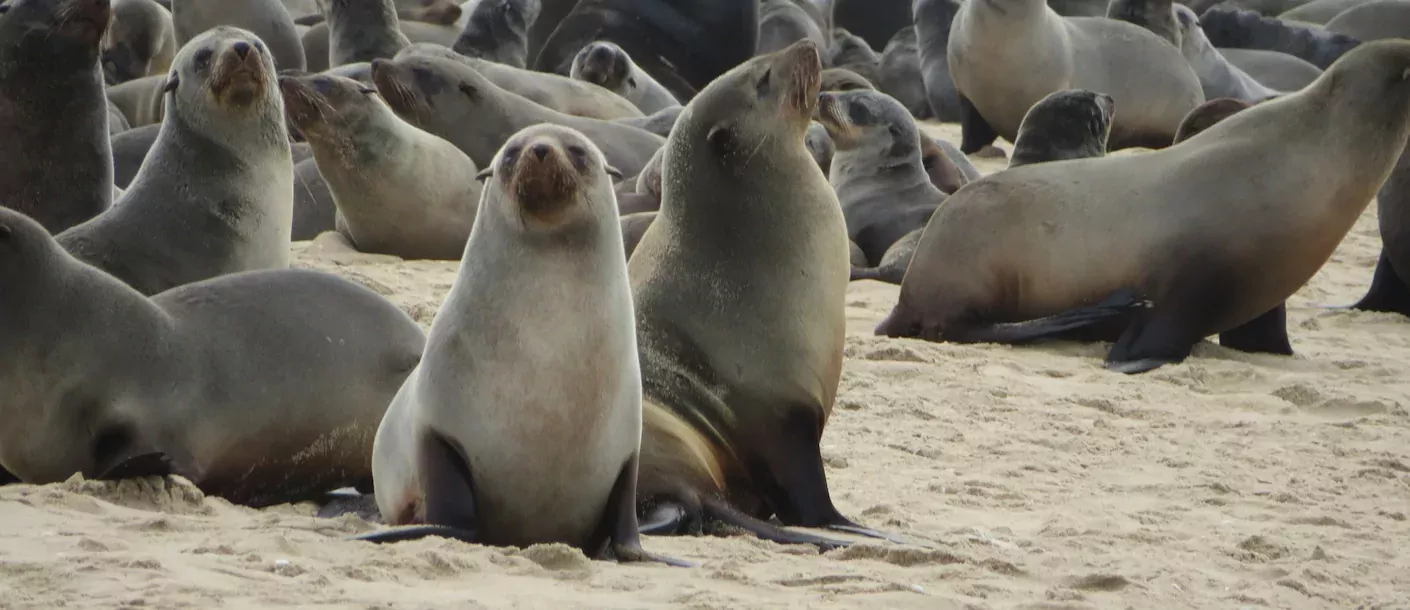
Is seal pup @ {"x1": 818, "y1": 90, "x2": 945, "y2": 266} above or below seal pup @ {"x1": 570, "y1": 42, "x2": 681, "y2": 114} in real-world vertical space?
above

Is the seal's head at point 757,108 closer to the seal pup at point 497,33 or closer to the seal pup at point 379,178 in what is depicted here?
the seal pup at point 379,178

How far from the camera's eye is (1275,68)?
16297mm

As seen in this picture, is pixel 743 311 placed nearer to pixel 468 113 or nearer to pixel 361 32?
pixel 468 113

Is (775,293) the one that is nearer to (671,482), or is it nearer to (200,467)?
(671,482)

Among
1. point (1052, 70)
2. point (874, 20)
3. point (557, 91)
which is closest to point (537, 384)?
point (557, 91)

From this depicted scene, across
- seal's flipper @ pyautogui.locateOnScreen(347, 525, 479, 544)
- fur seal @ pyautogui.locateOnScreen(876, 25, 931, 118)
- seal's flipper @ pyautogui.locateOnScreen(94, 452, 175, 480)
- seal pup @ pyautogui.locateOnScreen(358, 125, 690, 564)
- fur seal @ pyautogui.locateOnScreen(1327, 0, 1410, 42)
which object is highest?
seal pup @ pyautogui.locateOnScreen(358, 125, 690, 564)

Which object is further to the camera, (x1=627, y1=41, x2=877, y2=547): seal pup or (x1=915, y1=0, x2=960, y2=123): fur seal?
(x1=915, y1=0, x2=960, y2=123): fur seal

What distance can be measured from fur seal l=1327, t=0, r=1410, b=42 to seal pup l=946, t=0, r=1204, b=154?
242 inches

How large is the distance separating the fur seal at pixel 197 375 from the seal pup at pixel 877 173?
428 cm

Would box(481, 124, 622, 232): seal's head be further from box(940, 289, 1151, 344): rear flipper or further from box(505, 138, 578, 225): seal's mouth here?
box(940, 289, 1151, 344): rear flipper

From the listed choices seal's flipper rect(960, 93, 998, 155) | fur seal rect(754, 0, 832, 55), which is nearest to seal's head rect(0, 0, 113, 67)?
seal's flipper rect(960, 93, 998, 155)

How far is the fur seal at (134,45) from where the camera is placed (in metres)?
13.3

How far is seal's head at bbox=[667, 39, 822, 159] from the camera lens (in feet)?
16.4

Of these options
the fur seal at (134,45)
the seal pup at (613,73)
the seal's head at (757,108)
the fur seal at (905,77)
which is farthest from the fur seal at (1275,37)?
the seal's head at (757,108)
